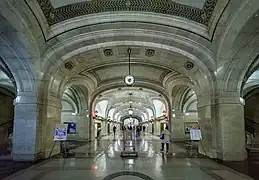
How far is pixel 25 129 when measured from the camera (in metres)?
8.02

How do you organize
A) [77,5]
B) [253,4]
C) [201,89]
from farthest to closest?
[201,89], [77,5], [253,4]

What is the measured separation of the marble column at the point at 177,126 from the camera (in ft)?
57.3

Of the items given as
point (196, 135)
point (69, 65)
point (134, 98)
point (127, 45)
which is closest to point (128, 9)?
point (127, 45)

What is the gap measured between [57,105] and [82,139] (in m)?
8.23

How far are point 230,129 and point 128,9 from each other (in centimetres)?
572

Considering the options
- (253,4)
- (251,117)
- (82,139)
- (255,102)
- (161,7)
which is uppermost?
(161,7)

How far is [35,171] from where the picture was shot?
20.2ft

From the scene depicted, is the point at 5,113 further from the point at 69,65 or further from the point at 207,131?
the point at 207,131

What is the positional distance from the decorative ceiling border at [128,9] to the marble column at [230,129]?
3139mm

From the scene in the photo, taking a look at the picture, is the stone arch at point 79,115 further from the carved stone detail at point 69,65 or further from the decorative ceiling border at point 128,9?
the decorative ceiling border at point 128,9

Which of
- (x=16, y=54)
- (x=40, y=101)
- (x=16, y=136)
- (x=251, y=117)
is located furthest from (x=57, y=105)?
(x=251, y=117)

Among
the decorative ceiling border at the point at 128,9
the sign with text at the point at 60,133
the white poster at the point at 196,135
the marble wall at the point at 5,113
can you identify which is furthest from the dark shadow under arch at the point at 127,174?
the marble wall at the point at 5,113

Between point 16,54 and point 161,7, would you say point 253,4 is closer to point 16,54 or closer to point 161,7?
point 161,7

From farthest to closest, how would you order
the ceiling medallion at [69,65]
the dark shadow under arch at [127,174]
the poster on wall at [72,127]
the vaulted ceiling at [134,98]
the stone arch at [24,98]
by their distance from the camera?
the vaulted ceiling at [134,98] → the poster on wall at [72,127] → the ceiling medallion at [69,65] → the stone arch at [24,98] → the dark shadow under arch at [127,174]
